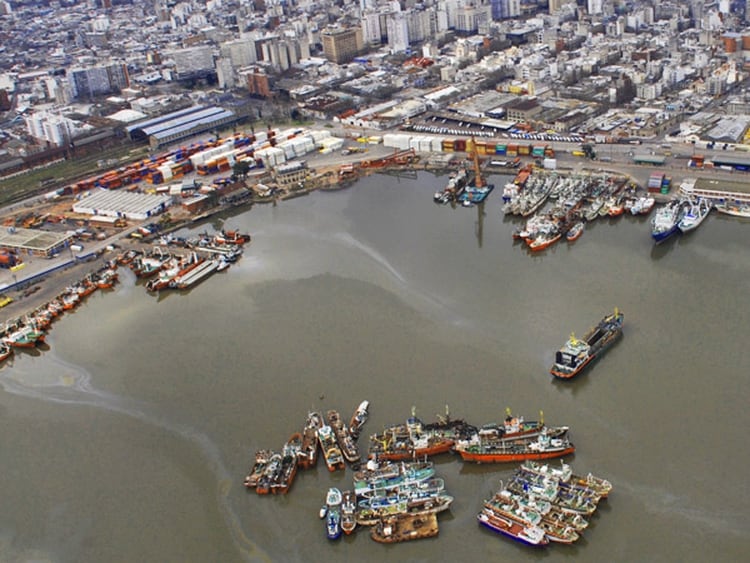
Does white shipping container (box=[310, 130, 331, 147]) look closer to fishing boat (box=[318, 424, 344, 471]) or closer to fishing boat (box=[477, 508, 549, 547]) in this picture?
fishing boat (box=[318, 424, 344, 471])

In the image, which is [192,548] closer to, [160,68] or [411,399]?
[411,399]

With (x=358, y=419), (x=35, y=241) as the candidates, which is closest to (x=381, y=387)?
(x=358, y=419)

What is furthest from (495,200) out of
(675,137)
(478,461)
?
(478,461)

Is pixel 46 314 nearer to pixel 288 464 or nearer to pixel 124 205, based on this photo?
pixel 124 205

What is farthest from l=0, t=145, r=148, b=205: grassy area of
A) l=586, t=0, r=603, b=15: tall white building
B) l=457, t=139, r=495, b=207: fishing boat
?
l=586, t=0, r=603, b=15: tall white building

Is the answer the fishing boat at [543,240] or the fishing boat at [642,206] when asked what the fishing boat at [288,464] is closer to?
the fishing boat at [543,240]

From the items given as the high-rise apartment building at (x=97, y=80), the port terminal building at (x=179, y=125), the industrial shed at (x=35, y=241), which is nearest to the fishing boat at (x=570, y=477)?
the industrial shed at (x=35, y=241)
